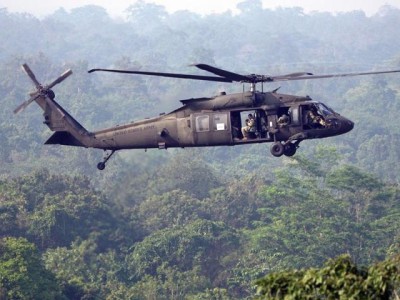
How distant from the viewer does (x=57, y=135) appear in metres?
30.8

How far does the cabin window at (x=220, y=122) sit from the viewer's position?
27000 millimetres

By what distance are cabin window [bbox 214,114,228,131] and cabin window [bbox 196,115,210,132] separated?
0.27 metres

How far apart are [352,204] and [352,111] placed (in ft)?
211

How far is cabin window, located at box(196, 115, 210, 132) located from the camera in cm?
2733

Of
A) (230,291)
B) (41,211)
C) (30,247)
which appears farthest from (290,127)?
(41,211)

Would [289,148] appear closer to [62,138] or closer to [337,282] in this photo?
[62,138]

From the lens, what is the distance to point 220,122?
27.1 meters

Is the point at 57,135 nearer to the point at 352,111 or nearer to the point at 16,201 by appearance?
the point at 16,201

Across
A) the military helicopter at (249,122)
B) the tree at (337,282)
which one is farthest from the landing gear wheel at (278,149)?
the tree at (337,282)

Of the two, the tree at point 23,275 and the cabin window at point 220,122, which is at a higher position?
the cabin window at point 220,122

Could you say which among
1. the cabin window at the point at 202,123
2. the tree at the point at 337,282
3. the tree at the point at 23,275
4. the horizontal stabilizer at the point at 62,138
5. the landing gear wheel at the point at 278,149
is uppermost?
the cabin window at the point at 202,123

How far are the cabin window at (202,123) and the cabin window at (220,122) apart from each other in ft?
0.88

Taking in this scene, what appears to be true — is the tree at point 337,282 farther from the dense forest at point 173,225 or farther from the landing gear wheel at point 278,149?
the dense forest at point 173,225

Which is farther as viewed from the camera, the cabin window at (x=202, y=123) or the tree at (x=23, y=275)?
the tree at (x=23, y=275)
